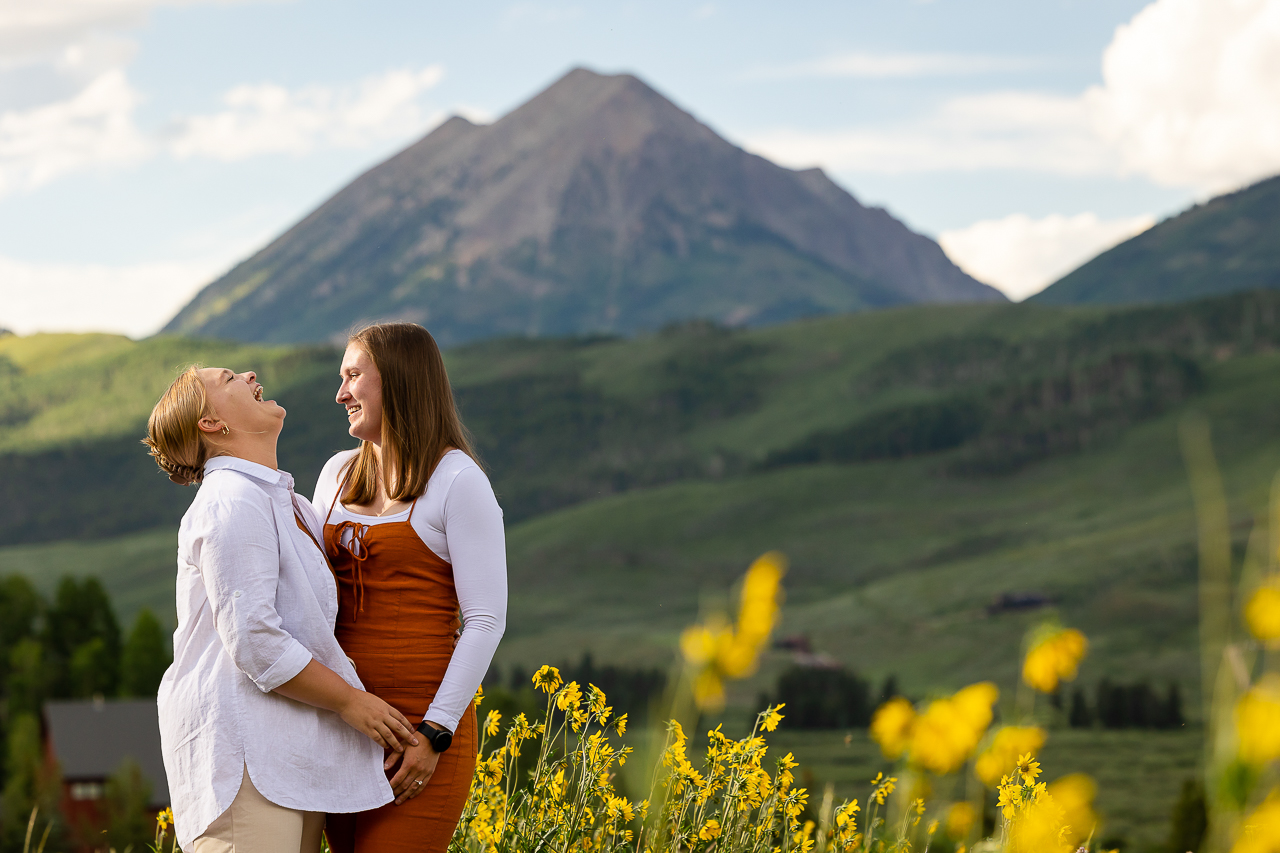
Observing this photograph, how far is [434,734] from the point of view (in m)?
3.56

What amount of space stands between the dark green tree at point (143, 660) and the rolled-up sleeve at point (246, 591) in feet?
339

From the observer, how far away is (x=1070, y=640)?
2.71 meters

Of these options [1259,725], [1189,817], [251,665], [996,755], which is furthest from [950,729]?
[1189,817]

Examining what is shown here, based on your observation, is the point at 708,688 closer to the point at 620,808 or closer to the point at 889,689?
the point at 620,808

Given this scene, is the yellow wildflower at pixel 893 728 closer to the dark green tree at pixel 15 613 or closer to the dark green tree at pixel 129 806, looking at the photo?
the dark green tree at pixel 129 806

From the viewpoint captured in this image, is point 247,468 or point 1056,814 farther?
point 247,468

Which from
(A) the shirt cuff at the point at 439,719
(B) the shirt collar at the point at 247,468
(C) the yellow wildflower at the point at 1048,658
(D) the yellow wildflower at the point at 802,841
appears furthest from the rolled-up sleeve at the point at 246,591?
(D) the yellow wildflower at the point at 802,841

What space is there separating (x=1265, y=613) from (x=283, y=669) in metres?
2.61

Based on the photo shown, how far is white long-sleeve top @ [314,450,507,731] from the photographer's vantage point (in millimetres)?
3588

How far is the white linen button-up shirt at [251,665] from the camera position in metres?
3.32

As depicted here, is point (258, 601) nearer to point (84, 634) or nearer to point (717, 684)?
point (717, 684)

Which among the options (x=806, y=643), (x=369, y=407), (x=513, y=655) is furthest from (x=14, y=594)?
(x=369, y=407)

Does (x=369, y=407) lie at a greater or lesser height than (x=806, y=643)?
greater

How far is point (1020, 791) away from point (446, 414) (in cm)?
224
